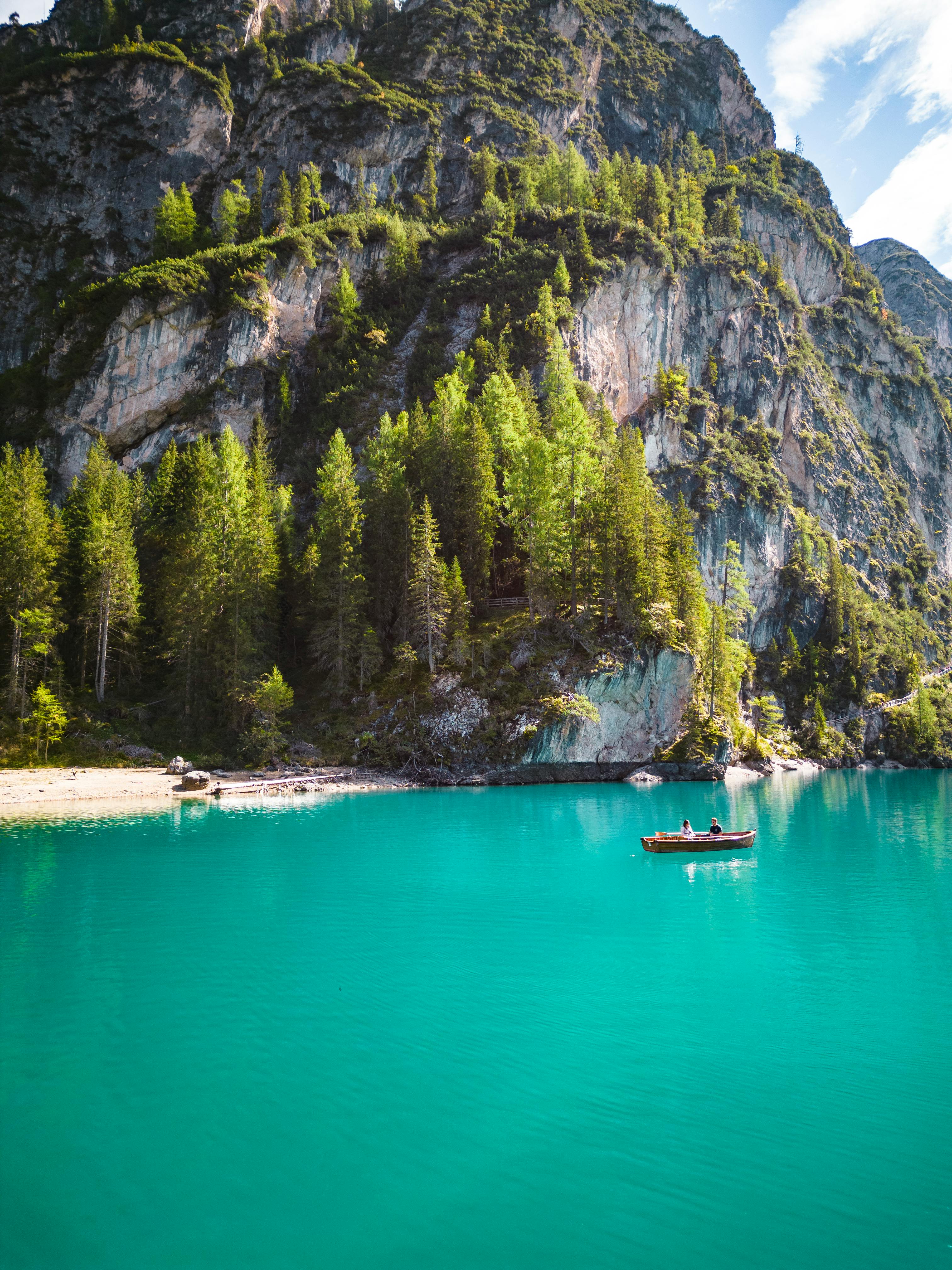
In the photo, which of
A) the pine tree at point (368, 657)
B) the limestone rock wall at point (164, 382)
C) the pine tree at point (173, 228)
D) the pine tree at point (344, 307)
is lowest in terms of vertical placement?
the pine tree at point (368, 657)

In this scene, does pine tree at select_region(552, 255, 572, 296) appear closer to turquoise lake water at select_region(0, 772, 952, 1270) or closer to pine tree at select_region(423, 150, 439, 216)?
pine tree at select_region(423, 150, 439, 216)

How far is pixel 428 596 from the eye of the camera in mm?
54250

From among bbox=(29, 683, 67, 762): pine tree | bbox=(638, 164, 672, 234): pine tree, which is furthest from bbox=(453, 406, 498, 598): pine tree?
bbox=(638, 164, 672, 234): pine tree

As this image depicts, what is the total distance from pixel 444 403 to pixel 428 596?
21.2 m

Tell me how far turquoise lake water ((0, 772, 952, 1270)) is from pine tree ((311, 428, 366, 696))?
31.6m

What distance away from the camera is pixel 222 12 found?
11112 cm

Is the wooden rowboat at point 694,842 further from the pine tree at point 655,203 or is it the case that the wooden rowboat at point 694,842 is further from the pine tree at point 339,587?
the pine tree at point 655,203

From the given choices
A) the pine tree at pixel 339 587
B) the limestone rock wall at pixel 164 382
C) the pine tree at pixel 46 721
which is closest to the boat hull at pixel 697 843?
the pine tree at pixel 339 587

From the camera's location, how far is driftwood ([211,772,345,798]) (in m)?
43.8

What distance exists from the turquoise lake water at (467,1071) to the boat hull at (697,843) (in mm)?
4037

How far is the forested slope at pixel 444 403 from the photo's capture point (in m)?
54.5

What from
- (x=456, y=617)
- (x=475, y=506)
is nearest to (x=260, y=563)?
(x=456, y=617)

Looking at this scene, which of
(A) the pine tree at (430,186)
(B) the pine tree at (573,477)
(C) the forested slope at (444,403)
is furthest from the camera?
(A) the pine tree at (430,186)

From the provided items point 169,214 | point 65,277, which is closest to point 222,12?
point 169,214
